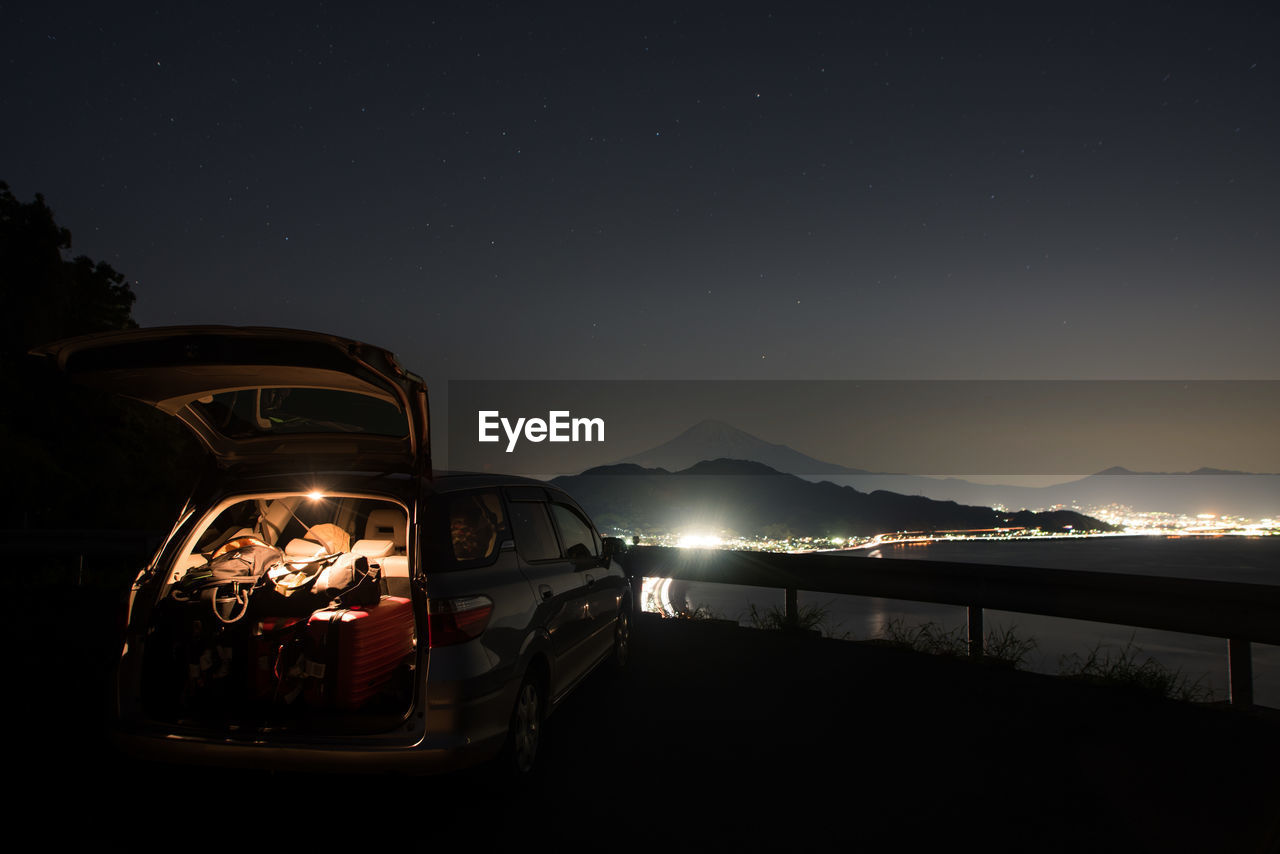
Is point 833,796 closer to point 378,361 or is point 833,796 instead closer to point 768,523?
point 378,361

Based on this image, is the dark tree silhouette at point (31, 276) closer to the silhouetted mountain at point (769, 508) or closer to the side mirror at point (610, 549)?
the side mirror at point (610, 549)

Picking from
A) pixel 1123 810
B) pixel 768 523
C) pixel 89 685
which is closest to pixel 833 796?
pixel 1123 810

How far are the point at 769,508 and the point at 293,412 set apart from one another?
4139 inches

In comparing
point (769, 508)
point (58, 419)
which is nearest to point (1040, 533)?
point (769, 508)

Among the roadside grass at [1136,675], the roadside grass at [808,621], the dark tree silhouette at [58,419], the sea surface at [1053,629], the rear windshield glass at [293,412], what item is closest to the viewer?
the rear windshield glass at [293,412]

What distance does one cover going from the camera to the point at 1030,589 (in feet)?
26.8

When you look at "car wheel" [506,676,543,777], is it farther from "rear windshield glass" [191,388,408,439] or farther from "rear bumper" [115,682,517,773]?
"rear windshield glass" [191,388,408,439]

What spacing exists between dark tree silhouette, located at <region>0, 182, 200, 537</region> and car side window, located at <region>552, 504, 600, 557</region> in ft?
80.9

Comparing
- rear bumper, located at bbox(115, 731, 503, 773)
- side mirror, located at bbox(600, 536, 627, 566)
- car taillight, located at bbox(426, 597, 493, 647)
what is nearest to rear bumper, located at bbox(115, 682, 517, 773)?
rear bumper, located at bbox(115, 731, 503, 773)

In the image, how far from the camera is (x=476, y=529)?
509 centimetres

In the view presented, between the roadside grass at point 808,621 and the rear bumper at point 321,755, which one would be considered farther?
the roadside grass at point 808,621

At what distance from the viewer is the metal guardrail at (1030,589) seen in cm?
659

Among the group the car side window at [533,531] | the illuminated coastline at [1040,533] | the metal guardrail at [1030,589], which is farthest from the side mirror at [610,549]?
the illuminated coastline at [1040,533]

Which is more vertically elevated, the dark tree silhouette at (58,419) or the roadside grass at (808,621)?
the dark tree silhouette at (58,419)
